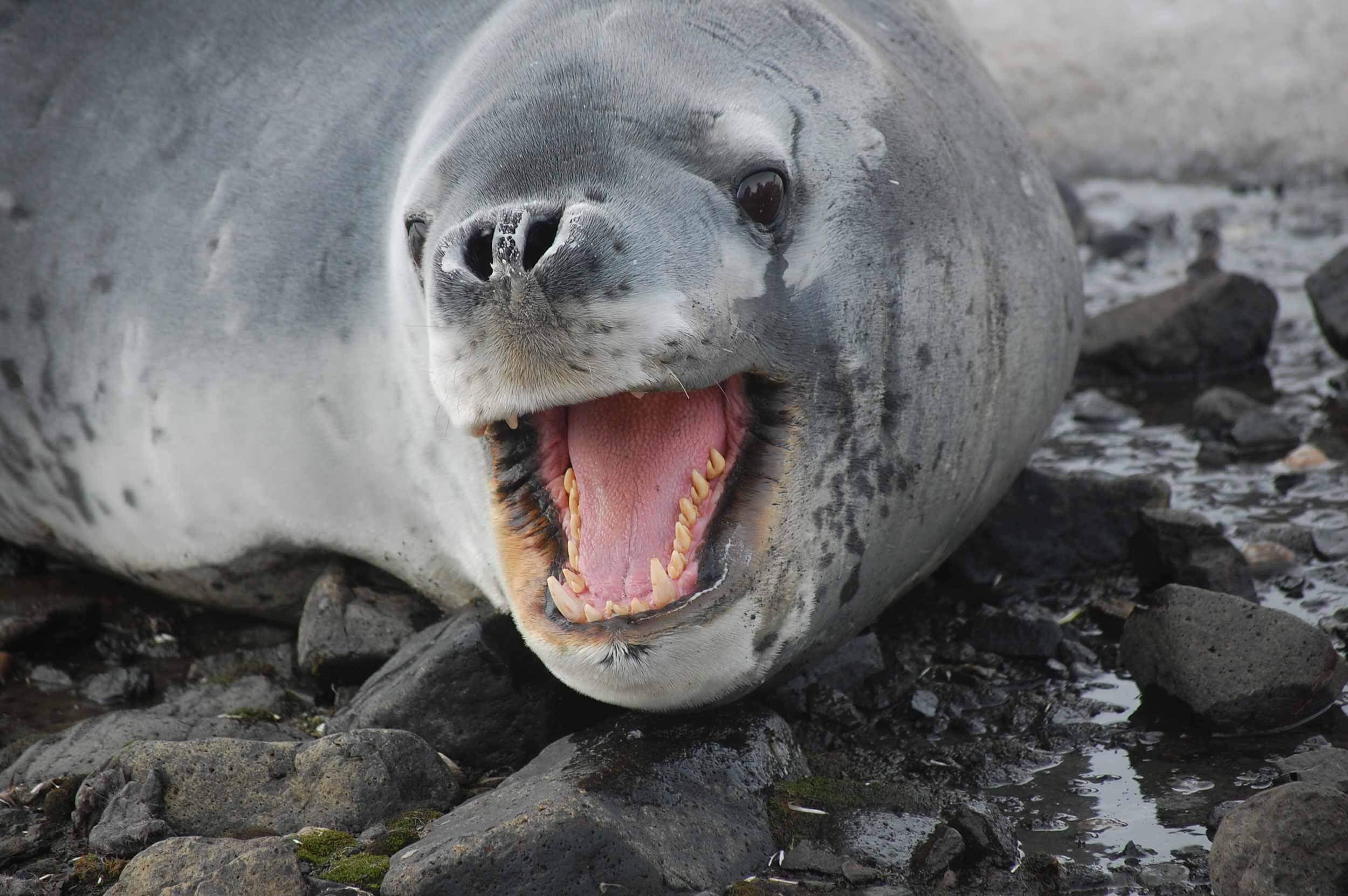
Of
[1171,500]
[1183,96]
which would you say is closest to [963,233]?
[1171,500]

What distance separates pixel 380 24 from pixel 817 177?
1.60 m

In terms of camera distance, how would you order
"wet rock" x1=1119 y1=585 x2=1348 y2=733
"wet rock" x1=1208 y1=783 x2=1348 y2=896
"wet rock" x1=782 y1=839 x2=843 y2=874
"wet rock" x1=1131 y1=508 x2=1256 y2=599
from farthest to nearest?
"wet rock" x1=1131 y1=508 x2=1256 y2=599 < "wet rock" x1=1119 y1=585 x2=1348 y2=733 < "wet rock" x1=782 y1=839 x2=843 y2=874 < "wet rock" x1=1208 y1=783 x2=1348 y2=896

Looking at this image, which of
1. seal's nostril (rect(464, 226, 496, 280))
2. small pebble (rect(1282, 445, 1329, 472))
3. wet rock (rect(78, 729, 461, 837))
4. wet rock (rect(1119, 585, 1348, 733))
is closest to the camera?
seal's nostril (rect(464, 226, 496, 280))

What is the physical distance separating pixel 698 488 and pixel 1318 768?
1.24 meters

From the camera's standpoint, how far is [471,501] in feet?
11.1

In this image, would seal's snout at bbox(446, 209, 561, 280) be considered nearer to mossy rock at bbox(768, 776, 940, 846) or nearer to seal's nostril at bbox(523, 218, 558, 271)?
seal's nostril at bbox(523, 218, 558, 271)

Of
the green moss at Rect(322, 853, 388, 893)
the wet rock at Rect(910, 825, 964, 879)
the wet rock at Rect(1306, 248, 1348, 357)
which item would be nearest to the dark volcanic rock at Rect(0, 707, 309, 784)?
the green moss at Rect(322, 853, 388, 893)

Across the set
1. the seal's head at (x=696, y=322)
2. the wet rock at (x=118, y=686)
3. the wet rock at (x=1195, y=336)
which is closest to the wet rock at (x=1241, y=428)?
the wet rock at (x=1195, y=336)

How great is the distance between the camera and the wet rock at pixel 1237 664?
3.13 m

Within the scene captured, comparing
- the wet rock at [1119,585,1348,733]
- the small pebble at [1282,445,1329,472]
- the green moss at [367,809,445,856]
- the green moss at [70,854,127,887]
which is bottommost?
the green moss at [70,854,127,887]

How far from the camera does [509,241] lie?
2.49 meters

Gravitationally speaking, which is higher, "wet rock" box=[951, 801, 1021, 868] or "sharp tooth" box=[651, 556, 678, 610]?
"sharp tooth" box=[651, 556, 678, 610]

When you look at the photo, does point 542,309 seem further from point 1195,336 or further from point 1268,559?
point 1195,336

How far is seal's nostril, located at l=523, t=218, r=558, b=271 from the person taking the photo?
2.50 m
